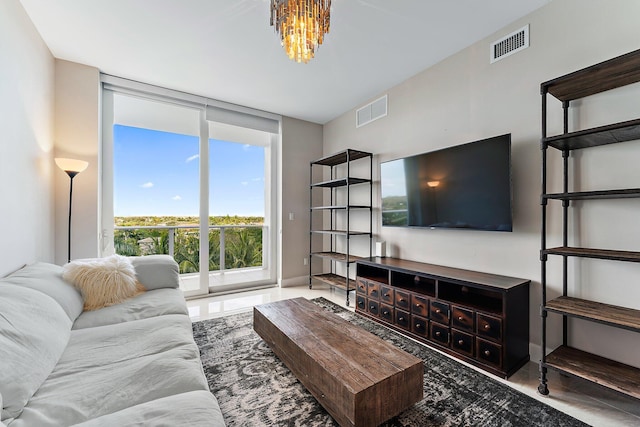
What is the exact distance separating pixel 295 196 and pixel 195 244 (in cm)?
171

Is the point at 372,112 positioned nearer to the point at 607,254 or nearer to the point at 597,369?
the point at 607,254

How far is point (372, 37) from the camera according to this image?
2.47m

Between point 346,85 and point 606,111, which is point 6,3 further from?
point 606,111

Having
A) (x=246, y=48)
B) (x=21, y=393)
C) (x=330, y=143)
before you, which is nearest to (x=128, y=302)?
(x=21, y=393)

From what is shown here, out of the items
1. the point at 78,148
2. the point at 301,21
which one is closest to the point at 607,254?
the point at 301,21

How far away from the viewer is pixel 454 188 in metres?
2.55

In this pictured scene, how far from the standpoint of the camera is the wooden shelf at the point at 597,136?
1.48 m

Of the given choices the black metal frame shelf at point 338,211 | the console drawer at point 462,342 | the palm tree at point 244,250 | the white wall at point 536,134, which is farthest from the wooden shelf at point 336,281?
the console drawer at point 462,342

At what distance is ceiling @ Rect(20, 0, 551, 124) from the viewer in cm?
213

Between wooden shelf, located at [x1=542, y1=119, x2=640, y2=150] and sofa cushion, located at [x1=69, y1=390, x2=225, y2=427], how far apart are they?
2.28 metres

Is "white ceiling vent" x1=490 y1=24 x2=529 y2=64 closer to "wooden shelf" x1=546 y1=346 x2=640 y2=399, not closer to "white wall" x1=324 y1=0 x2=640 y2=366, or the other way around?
"white wall" x1=324 y1=0 x2=640 y2=366

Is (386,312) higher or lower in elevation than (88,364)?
lower

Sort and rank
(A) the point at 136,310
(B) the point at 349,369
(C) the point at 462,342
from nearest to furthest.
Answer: (B) the point at 349,369
(A) the point at 136,310
(C) the point at 462,342

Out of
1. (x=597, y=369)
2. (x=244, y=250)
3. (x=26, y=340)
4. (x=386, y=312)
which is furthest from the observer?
(x=244, y=250)
